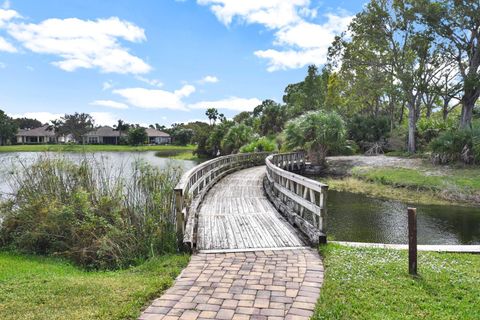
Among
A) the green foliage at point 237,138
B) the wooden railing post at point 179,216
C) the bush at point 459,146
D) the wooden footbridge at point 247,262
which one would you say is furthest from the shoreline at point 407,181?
the green foliage at point 237,138

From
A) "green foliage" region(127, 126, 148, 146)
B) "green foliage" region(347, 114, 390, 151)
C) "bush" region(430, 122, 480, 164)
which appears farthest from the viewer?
"green foliage" region(127, 126, 148, 146)

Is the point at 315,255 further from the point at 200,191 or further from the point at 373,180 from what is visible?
the point at 373,180

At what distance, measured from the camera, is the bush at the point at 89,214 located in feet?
21.1

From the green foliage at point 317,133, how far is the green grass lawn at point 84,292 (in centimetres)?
1910

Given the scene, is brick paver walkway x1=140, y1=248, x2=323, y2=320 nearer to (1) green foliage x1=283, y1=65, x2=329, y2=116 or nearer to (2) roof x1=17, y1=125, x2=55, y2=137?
(1) green foliage x1=283, y1=65, x2=329, y2=116

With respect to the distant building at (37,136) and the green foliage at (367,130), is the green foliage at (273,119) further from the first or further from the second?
the distant building at (37,136)

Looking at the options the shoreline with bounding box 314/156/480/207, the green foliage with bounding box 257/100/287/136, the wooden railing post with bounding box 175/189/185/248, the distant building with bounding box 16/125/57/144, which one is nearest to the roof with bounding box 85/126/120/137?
the distant building with bounding box 16/125/57/144

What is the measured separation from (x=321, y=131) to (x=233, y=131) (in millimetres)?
13317

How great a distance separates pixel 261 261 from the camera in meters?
5.34

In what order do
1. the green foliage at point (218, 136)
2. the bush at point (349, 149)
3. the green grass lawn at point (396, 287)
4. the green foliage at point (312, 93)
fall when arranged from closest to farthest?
the green grass lawn at point (396, 287) → the bush at point (349, 149) → the green foliage at point (218, 136) → the green foliage at point (312, 93)

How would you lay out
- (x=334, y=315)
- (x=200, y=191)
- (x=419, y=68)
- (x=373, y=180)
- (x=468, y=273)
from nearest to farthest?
(x=334, y=315)
(x=468, y=273)
(x=200, y=191)
(x=373, y=180)
(x=419, y=68)

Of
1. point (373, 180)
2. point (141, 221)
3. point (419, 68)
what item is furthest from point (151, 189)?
point (419, 68)

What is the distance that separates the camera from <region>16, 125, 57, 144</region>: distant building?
75.2m

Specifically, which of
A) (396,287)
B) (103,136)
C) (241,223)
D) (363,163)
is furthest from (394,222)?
(103,136)
